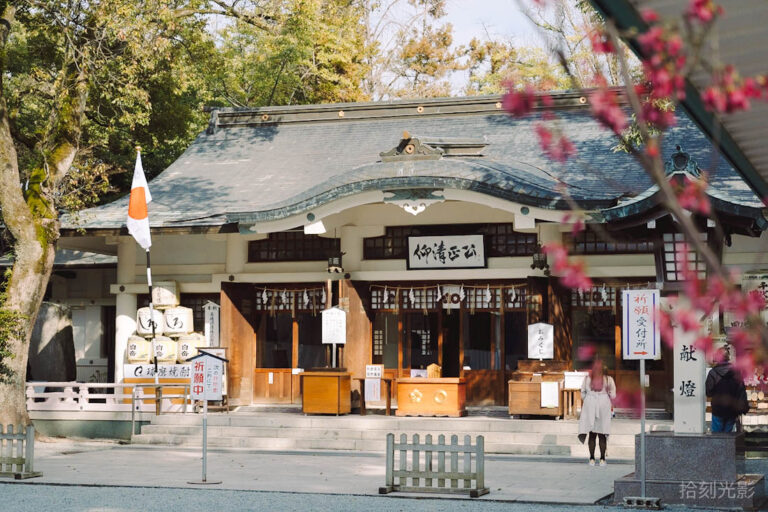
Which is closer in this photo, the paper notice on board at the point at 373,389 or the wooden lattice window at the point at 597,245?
the wooden lattice window at the point at 597,245

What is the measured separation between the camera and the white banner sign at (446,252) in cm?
1839

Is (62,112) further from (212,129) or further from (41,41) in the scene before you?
(212,129)

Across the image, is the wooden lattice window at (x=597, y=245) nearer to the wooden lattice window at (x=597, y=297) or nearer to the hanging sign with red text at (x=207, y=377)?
the wooden lattice window at (x=597, y=297)

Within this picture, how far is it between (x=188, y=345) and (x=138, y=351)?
92cm

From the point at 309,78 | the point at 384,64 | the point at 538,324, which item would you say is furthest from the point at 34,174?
the point at 384,64

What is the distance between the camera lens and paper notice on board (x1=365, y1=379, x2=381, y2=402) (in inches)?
723

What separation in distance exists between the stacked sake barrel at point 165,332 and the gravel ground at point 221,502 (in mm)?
7096

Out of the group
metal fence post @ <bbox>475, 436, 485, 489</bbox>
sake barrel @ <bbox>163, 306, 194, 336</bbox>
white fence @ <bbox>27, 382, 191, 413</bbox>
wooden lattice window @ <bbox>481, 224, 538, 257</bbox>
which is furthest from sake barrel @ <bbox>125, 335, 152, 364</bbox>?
metal fence post @ <bbox>475, 436, 485, 489</bbox>

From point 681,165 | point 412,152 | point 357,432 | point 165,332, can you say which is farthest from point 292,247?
point 681,165

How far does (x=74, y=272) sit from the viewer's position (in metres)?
24.6

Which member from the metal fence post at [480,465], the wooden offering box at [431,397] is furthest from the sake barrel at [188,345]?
the metal fence post at [480,465]

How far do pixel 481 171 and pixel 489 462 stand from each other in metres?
4.84

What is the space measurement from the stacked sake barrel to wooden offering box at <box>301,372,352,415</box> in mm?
2663

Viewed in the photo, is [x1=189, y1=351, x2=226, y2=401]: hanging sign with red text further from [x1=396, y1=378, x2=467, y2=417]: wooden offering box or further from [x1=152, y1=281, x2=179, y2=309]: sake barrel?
[x1=152, y1=281, x2=179, y2=309]: sake barrel
